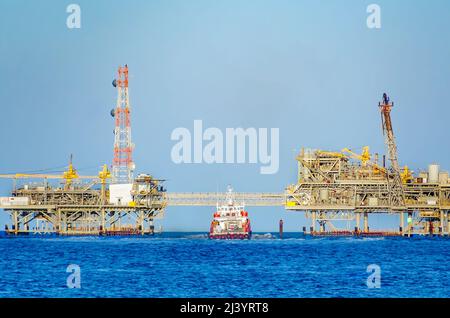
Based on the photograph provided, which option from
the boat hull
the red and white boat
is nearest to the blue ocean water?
the red and white boat

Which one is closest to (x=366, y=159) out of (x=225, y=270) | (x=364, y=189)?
(x=364, y=189)

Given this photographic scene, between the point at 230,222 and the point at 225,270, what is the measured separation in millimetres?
62629

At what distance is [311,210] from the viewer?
154m

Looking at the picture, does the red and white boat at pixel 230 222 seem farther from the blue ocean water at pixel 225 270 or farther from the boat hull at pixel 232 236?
the blue ocean water at pixel 225 270

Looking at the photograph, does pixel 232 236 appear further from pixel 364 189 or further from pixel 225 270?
pixel 225 270

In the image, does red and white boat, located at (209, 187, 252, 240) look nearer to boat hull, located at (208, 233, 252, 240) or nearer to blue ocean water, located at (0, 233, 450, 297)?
boat hull, located at (208, 233, 252, 240)

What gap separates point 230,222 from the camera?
146 metres

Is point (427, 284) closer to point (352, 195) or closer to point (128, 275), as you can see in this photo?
point (128, 275)

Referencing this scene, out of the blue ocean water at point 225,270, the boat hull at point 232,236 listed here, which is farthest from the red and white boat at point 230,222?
the blue ocean water at point 225,270

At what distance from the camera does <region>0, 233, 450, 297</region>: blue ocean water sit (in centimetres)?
6756

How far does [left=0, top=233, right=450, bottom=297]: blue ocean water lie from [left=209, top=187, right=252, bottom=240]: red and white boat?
1669cm

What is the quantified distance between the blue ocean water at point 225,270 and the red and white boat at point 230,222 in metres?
16.7

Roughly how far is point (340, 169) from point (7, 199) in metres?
48.1
